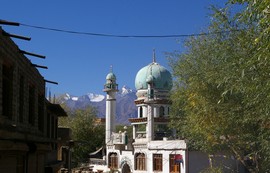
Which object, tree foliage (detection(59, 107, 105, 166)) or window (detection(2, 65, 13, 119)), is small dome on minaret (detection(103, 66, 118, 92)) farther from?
window (detection(2, 65, 13, 119))

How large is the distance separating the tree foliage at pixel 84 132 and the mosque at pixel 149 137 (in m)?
5.01

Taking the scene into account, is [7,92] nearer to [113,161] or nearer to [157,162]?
[157,162]

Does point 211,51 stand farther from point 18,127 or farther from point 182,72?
point 18,127

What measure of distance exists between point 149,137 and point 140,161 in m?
2.65

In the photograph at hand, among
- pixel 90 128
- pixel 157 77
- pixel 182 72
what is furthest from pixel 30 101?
pixel 90 128

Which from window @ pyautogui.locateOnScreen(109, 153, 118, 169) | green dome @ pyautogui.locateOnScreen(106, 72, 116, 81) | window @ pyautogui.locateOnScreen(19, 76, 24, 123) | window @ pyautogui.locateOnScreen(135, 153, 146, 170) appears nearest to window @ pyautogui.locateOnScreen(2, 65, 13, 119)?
window @ pyautogui.locateOnScreen(19, 76, 24, 123)

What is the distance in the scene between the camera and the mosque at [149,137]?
35856 mm

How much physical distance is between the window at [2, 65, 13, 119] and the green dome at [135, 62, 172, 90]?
120 ft

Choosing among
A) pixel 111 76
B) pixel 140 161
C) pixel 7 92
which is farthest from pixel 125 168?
pixel 7 92

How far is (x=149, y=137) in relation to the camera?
4075cm

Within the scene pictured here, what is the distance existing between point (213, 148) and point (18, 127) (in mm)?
13612

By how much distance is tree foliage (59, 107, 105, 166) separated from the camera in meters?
55.0

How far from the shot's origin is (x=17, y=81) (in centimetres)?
1449

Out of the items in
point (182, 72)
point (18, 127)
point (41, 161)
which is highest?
point (182, 72)
